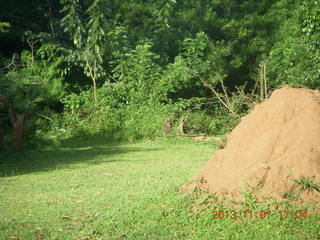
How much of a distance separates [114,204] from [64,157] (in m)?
5.44

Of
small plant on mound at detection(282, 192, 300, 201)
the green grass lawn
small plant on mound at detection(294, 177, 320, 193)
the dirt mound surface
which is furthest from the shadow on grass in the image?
small plant on mound at detection(294, 177, 320, 193)

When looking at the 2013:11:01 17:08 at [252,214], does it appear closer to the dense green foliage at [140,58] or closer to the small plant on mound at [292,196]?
the small plant on mound at [292,196]

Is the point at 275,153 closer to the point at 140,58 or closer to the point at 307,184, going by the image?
the point at 307,184

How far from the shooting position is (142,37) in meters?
21.2

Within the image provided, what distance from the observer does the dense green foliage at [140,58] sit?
52.1 ft

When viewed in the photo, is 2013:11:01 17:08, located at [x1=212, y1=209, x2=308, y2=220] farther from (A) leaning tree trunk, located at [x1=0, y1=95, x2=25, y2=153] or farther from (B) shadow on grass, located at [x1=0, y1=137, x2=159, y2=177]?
(A) leaning tree trunk, located at [x1=0, y1=95, x2=25, y2=153]

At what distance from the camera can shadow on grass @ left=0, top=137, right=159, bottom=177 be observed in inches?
412

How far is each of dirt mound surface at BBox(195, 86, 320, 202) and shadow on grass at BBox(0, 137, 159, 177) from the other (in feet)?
15.5

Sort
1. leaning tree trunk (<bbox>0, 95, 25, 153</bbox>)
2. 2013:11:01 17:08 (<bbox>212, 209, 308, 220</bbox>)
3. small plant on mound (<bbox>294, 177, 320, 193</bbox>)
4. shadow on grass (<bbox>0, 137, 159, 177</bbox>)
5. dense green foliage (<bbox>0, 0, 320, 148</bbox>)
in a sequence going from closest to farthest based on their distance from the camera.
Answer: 2013:11:01 17:08 (<bbox>212, 209, 308, 220</bbox>) → small plant on mound (<bbox>294, 177, 320, 193</bbox>) → shadow on grass (<bbox>0, 137, 159, 177</bbox>) → leaning tree trunk (<bbox>0, 95, 25, 153</bbox>) → dense green foliage (<bbox>0, 0, 320, 148</bbox>)

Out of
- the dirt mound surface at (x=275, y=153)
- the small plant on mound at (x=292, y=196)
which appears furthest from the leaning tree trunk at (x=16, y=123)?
the small plant on mound at (x=292, y=196)

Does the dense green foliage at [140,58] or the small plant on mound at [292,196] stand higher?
the dense green foliage at [140,58]

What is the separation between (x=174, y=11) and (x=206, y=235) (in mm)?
19613

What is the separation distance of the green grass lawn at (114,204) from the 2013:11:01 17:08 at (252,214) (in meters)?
0.06

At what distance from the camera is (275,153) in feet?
20.2
